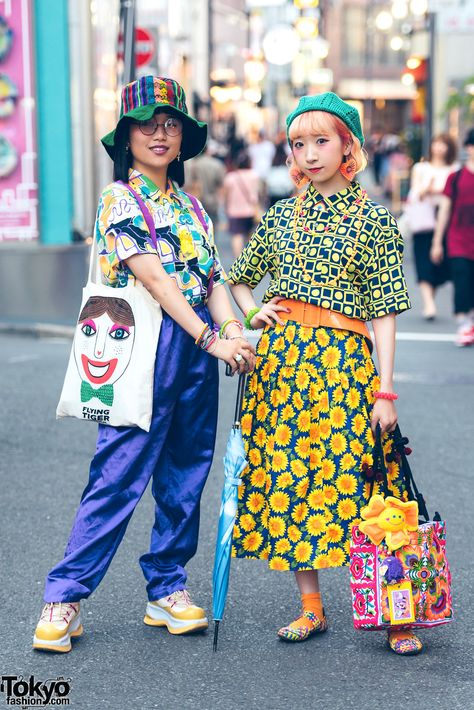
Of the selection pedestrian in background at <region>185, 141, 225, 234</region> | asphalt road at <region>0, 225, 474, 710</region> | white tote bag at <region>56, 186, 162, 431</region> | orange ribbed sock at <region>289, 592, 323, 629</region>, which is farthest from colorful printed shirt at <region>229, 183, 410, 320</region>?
pedestrian in background at <region>185, 141, 225, 234</region>

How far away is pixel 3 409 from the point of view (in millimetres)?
7727

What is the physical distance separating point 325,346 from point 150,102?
3.08ft

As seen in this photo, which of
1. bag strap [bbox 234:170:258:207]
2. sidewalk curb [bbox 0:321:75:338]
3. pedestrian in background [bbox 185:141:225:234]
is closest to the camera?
sidewalk curb [bbox 0:321:75:338]

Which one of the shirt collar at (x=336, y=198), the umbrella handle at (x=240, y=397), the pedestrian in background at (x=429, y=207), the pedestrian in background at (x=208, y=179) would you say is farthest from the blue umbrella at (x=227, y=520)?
the pedestrian in background at (x=208, y=179)

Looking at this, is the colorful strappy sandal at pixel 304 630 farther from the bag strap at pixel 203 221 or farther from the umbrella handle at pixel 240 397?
the bag strap at pixel 203 221

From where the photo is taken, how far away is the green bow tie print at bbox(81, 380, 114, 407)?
12.3 feet

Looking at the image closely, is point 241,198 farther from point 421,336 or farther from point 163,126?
point 163,126

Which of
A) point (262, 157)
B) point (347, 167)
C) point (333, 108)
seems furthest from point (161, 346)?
point (262, 157)

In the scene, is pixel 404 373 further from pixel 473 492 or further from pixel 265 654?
pixel 265 654

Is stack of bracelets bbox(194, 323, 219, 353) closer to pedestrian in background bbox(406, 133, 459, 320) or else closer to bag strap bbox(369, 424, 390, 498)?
bag strap bbox(369, 424, 390, 498)

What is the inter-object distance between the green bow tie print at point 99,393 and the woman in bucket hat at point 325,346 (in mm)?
479

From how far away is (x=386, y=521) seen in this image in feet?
12.0

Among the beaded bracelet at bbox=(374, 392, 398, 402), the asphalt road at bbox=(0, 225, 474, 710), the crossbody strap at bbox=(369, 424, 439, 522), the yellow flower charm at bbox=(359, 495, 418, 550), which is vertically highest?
the beaded bracelet at bbox=(374, 392, 398, 402)

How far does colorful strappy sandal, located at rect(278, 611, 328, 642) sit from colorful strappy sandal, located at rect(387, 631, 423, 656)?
25cm
